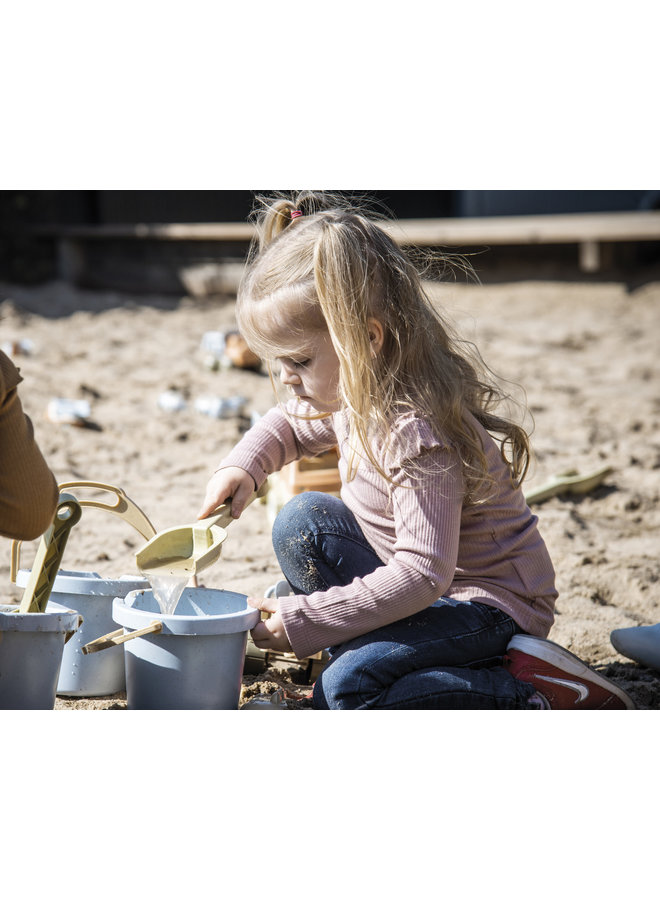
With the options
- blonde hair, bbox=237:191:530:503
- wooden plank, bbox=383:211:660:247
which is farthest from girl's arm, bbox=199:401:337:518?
wooden plank, bbox=383:211:660:247

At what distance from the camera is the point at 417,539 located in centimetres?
151

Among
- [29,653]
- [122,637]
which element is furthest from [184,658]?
[29,653]

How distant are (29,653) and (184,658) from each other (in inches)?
9.1

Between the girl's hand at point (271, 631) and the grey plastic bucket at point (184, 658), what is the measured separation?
33 mm

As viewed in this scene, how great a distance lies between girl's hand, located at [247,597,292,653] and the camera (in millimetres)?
1521

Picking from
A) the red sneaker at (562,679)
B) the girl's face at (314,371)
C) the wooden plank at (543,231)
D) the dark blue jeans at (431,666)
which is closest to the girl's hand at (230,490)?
the girl's face at (314,371)

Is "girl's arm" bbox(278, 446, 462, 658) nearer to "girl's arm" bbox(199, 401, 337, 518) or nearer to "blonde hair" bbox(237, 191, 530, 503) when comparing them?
"blonde hair" bbox(237, 191, 530, 503)

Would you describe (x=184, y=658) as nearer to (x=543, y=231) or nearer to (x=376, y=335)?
(x=376, y=335)

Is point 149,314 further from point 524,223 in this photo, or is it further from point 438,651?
point 438,651

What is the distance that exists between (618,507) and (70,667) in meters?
1.76

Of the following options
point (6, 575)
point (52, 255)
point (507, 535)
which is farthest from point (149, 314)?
point (507, 535)

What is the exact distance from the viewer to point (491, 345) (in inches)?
184

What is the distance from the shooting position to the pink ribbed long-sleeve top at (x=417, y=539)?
1.51 metres

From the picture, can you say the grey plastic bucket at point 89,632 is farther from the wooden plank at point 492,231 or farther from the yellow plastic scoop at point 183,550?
the wooden plank at point 492,231
